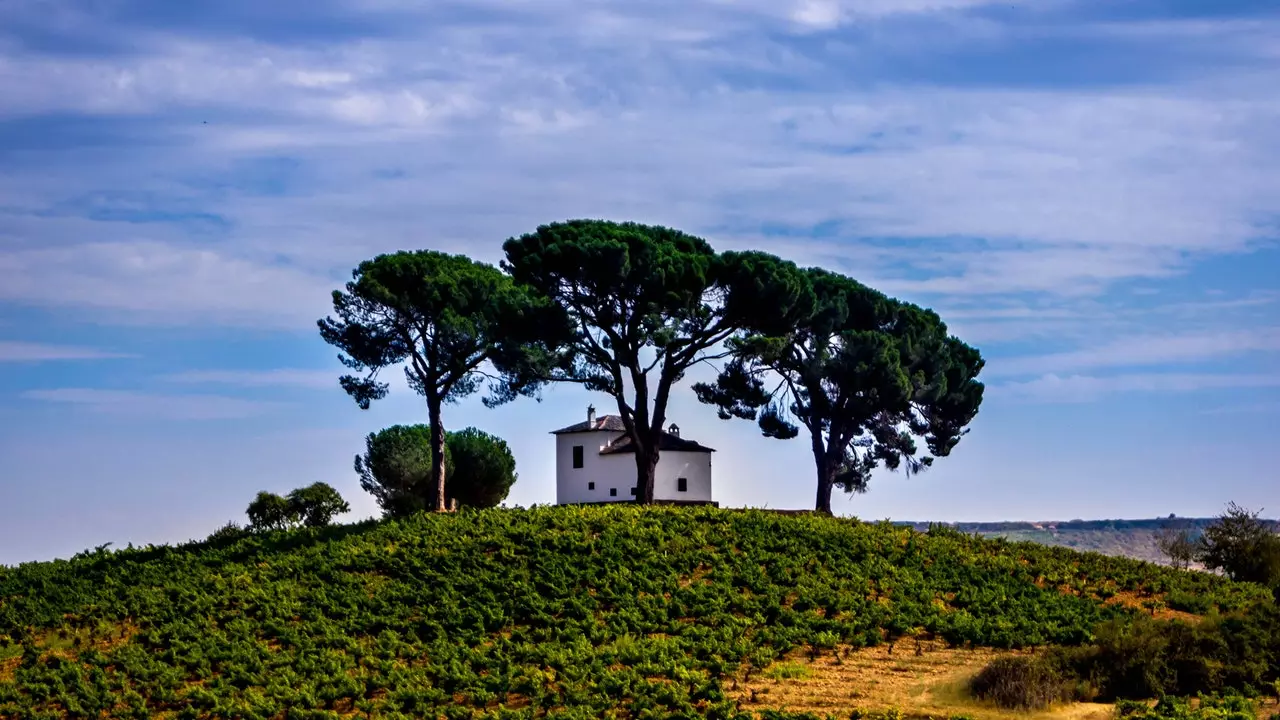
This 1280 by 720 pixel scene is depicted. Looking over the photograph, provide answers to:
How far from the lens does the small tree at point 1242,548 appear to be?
38.5m

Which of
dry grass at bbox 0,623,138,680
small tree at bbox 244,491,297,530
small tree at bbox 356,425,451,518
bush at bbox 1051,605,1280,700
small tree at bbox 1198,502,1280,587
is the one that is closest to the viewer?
bush at bbox 1051,605,1280,700

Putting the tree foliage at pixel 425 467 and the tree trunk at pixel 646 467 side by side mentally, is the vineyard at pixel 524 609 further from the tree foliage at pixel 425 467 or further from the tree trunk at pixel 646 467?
the tree foliage at pixel 425 467

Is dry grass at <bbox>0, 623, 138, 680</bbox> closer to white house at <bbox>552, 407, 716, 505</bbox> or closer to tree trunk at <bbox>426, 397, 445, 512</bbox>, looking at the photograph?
tree trunk at <bbox>426, 397, 445, 512</bbox>

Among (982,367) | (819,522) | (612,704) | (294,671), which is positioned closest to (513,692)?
(612,704)

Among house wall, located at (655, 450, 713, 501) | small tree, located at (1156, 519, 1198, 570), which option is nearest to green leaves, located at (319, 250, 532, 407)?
house wall, located at (655, 450, 713, 501)

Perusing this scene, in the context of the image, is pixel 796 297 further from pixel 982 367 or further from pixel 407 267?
pixel 982 367

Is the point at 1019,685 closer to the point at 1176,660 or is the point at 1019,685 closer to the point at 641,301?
the point at 1176,660

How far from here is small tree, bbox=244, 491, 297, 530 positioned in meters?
49.0

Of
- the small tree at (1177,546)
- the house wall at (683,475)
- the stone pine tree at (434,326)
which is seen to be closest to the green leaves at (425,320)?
the stone pine tree at (434,326)

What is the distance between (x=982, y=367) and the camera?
5991 cm

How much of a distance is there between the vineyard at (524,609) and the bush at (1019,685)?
398cm

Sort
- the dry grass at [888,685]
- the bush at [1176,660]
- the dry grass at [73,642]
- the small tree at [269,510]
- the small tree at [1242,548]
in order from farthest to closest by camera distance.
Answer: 1. the small tree at [269,510]
2. the small tree at [1242,548]
3. the dry grass at [73,642]
4. the bush at [1176,660]
5. the dry grass at [888,685]

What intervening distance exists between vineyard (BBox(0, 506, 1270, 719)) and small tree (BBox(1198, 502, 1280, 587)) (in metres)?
3.70

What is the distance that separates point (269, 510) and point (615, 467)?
46.5 feet
